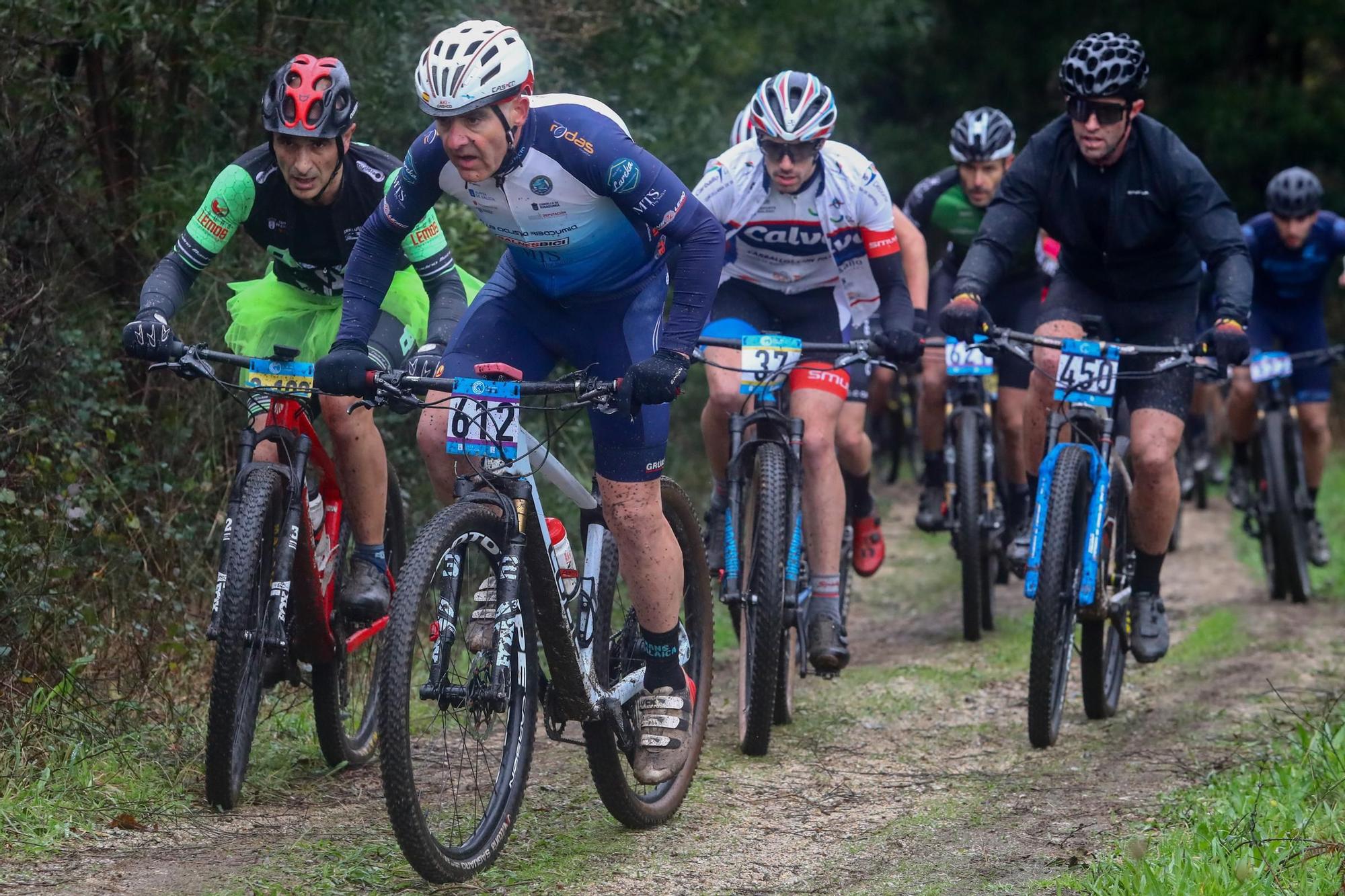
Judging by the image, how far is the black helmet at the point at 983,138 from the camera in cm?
882

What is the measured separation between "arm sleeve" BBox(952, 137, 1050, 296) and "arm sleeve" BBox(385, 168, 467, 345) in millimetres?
2008

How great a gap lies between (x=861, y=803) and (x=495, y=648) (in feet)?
5.67

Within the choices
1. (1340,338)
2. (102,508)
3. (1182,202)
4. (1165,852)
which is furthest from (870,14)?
(1165,852)

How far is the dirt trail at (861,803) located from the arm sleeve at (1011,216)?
6.02 feet

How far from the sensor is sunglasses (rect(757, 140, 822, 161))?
21.1ft

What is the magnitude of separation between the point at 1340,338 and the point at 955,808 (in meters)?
15.9

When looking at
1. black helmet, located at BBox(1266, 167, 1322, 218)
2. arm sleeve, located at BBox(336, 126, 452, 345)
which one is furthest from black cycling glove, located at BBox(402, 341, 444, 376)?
black helmet, located at BBox(1266, 167, 1322, 218)

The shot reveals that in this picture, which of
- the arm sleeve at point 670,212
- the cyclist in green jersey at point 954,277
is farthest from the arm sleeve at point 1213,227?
the cyclist in green jersey at point 954,277

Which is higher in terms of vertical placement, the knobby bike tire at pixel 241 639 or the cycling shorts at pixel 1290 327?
the cycling shorts at pixel 1290 327

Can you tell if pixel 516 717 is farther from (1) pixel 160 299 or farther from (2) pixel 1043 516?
(2) pixel 1043 516

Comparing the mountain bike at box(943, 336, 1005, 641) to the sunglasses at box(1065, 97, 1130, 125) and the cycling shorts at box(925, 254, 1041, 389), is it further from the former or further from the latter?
the sunglasses at box(1065, 97, 1130, 125)

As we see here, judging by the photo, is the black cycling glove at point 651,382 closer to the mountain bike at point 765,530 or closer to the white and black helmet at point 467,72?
the white and black helmet at point 467,72

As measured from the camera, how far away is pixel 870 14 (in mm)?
15203

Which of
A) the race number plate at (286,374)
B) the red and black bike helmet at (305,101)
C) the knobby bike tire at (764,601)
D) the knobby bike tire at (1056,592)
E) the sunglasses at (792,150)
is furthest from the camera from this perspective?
the sunglasses at (792,150)
